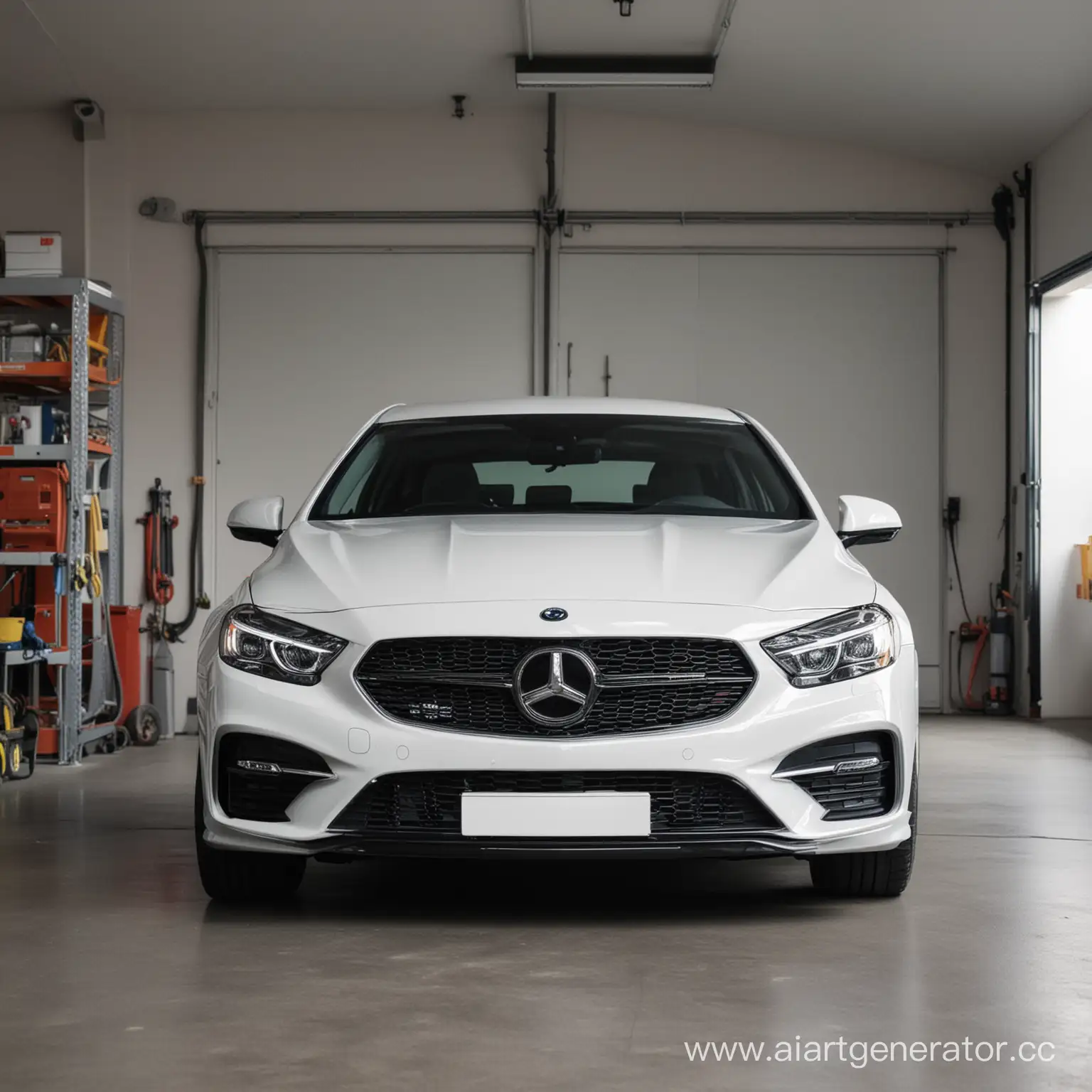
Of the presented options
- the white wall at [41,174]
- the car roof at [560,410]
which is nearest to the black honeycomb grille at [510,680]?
the car roof at [560,410]

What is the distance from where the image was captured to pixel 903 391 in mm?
9625

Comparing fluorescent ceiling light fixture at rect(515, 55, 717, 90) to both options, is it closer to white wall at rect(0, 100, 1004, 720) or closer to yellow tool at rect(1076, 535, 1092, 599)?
white wall at rect(0, 100, 1004, 720)

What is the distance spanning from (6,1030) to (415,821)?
88 centimetres

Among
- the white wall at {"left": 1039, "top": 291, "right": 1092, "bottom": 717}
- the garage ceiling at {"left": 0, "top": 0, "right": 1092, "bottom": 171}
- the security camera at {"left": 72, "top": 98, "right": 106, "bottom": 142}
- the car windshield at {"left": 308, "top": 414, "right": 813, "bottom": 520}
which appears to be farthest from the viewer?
Answer: the security camera at {"left": 72, "top": 98, "right": 106, "bottom": 142}

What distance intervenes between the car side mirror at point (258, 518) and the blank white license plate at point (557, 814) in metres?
1.25

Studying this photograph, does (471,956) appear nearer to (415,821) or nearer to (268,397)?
(415,821)

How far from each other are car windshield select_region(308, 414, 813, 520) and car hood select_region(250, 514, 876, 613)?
396 millimetres

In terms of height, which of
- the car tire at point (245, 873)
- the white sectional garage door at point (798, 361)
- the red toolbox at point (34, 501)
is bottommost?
the car tire at point (245, 873)

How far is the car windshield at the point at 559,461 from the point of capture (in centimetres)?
416

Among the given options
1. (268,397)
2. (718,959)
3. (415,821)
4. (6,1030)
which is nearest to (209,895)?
(415,821)

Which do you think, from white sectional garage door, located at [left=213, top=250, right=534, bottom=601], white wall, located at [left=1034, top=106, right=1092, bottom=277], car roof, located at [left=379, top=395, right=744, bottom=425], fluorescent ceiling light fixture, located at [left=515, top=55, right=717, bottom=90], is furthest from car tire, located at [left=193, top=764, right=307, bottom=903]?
white wall, located at [left=1034, top=106, right=1092, bottom=277]

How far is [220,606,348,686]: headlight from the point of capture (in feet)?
10.5

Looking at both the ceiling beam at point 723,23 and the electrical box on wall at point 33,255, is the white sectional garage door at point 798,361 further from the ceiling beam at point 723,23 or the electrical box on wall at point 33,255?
the electrical box on wall at point 33,255

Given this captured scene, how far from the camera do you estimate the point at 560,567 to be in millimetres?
3299
